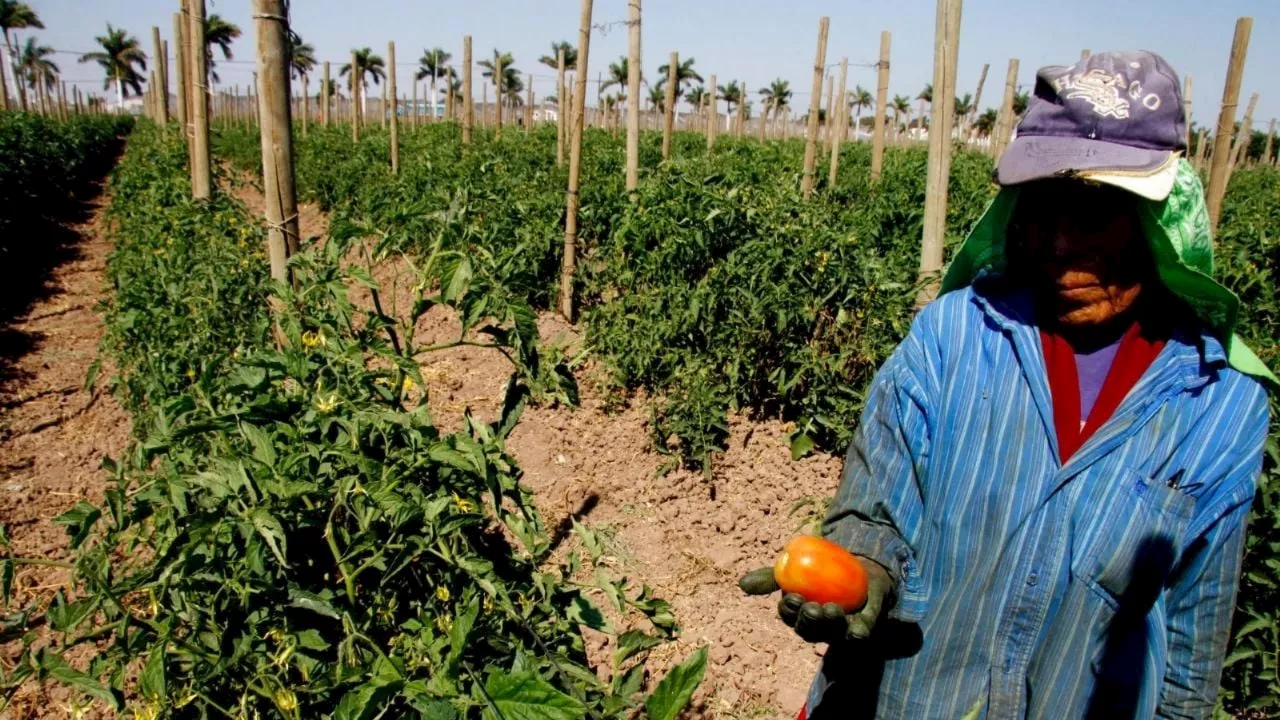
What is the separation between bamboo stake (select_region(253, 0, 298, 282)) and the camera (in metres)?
2.58

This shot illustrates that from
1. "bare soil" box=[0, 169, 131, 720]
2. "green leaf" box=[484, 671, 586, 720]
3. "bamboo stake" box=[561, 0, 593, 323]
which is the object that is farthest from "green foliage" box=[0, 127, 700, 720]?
"bamboo stake" box=[561, 0, 593, 323]

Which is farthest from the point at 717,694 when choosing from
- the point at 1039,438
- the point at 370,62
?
the point at 370,62

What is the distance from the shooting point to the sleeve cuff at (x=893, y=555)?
1285 millimetres

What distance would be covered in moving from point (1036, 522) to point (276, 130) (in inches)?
103

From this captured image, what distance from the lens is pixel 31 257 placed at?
1038 cm

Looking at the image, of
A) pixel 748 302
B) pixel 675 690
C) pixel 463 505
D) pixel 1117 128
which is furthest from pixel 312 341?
pixel 748 302

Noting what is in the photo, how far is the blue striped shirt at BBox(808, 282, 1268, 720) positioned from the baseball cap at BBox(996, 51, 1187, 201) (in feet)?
0.80

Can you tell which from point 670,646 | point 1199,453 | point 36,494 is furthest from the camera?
point 36,494

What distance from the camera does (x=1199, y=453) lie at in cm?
118

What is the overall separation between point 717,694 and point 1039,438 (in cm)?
220

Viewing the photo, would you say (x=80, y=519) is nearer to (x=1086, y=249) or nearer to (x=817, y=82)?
(x=1086, y=249)

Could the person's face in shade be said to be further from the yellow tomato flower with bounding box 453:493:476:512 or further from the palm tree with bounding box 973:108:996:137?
the palm tree with bounding box 973:108:996:137

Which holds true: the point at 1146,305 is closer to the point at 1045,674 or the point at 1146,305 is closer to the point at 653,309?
the point at 1045,674

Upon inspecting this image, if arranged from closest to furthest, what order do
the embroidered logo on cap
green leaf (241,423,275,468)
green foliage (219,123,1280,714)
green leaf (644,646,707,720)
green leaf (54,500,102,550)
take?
green leaf (644,646,707,720) < the embroidered logo on cap < green leaf (54,500,102,550) < green leaf (241,423,275,468) < green foliage (219,123,1280,714)
